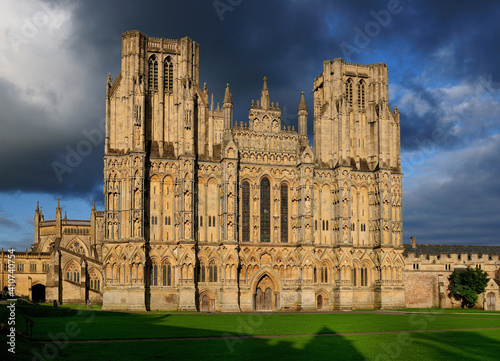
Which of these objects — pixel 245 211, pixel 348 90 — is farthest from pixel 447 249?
pixel 245 211

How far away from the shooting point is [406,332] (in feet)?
130

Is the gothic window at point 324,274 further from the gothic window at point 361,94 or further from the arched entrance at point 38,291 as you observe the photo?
the arched entrance at point 38,291

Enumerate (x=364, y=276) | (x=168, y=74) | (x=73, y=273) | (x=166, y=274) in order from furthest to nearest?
(x=73, y=273) < (x=364, y=276) < (x=168, y=74) < (x=166, y=274)

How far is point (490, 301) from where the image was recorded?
3209 inches

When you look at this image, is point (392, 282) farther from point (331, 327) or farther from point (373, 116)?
point (331, 327)

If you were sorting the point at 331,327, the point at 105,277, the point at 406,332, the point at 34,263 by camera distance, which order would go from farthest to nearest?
the point at 34,263
the point at 105,277
the point at 331,327
the point at 406,332

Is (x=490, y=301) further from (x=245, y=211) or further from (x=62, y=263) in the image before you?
(x=62, y=263)

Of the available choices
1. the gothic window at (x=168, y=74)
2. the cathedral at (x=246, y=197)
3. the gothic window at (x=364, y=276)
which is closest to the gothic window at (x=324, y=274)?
the cathedral at (x=246, y=197)

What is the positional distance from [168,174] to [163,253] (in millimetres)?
9858

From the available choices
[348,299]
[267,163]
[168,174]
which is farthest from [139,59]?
[348,299]

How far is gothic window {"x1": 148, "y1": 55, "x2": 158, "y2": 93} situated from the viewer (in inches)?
2950

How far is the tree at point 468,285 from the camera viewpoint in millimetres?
80188

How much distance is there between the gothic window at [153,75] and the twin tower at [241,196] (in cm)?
19

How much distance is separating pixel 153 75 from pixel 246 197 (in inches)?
796
